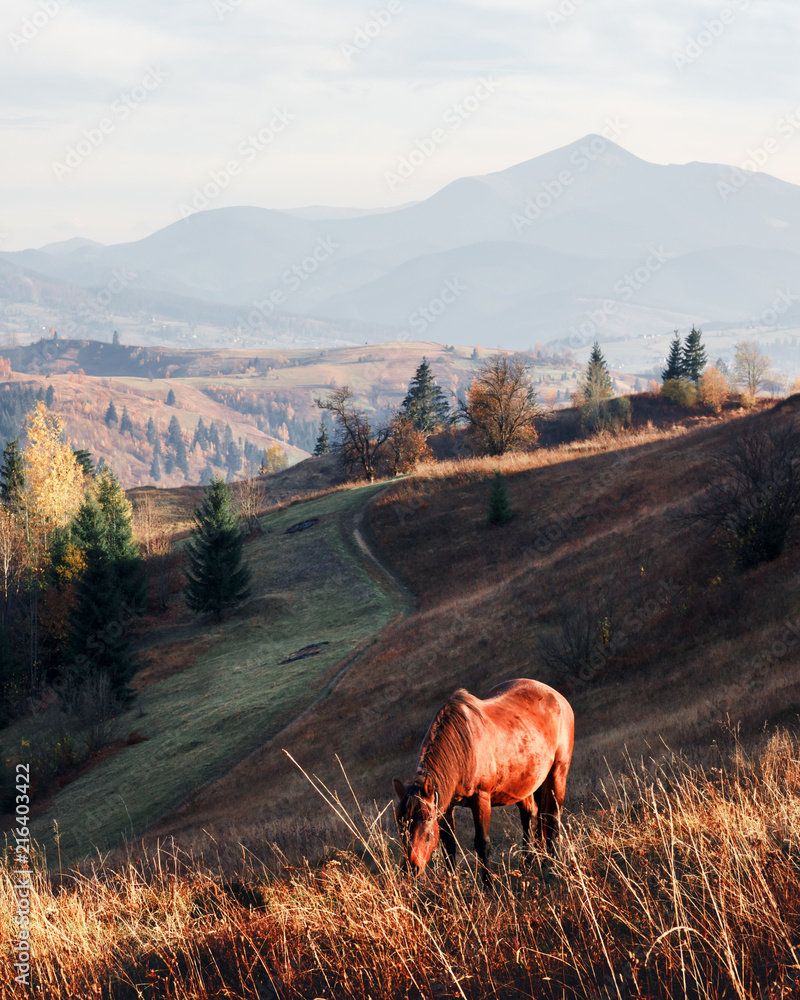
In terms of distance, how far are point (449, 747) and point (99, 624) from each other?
1757 inches

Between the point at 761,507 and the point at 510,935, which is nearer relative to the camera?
the point at 510,935

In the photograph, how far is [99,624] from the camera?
4650 centimetres

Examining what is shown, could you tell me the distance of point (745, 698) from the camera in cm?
1460

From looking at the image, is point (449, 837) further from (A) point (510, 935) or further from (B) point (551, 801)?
(B) point (551, 801)

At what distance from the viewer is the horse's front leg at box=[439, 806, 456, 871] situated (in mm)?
7191

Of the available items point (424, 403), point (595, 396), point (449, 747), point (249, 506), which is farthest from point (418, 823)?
point (424, 403)

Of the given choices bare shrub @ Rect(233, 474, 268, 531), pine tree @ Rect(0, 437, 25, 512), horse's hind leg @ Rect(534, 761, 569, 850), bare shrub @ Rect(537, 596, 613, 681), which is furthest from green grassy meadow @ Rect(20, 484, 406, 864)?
pine tree @ Rect(0, 437, 25, 512)

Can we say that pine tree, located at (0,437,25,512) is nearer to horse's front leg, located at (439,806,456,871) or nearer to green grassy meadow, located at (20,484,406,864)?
green grassy meadow, located at (20,484,406,864)

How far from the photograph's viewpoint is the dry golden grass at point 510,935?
503cm

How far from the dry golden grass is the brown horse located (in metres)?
0.48

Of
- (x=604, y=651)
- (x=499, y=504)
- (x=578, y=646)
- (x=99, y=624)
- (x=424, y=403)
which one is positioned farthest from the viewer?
(x=424, y=403)

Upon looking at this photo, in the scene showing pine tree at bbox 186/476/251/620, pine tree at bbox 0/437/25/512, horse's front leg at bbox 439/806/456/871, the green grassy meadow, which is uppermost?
pine tree at bbox 0/437/25/512

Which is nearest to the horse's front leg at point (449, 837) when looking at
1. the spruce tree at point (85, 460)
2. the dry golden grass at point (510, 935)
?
the dry golden grass at point (510, 935)

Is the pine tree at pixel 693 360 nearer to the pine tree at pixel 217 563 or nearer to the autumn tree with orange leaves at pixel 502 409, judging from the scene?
the autumn tree with orange leaves at pixel 502 409
